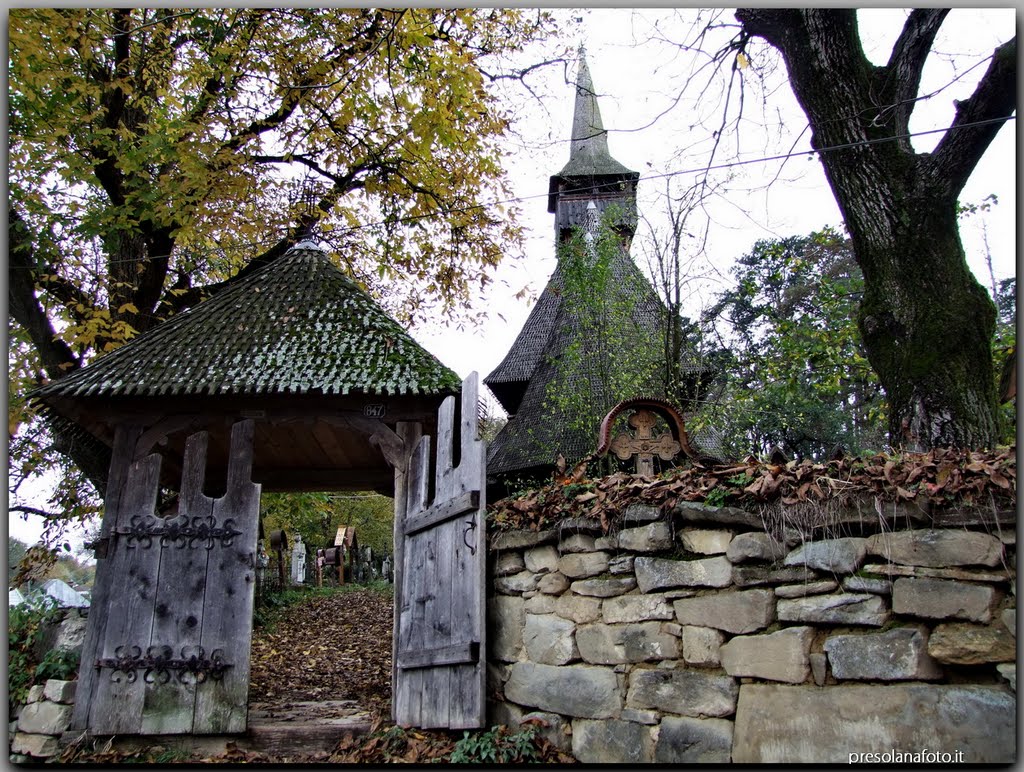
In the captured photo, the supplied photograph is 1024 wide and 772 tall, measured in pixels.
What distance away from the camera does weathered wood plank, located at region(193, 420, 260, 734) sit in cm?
576

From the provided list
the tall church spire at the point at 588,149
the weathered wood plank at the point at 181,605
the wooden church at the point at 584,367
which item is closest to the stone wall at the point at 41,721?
the weathered wood plank at the point at 181,605

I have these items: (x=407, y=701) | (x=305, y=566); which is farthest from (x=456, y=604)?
(x=305, y=566)

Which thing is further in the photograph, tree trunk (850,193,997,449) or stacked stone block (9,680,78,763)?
stacked stone block (9,680,78,763)

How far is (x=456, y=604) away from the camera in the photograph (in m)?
5.19

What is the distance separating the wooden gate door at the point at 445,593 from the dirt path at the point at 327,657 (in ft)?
3.18

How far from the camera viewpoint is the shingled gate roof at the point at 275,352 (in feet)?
20.8

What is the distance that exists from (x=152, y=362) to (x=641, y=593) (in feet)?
15.4

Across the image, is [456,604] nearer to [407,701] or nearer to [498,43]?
[407,701]

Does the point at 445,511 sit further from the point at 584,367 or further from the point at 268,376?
the point at 584,367

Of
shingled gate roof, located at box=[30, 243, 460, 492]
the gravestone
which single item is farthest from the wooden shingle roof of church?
shingled gate roof, located at box=[30, 243, 460, 492]

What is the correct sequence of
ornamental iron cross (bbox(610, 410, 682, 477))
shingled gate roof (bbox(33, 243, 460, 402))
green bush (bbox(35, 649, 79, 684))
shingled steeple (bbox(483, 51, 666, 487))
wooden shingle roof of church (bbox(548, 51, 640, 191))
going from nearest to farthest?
ornamental iron cross (bbox(610, 410, 682, 477)) < green bush (bbox(35, 649, 79, 684)) < shingled gate roof (bbox(33, 243, 460, 402)) < shingled steeple (bbox(483, 51, 666, 487)) < wooden shingle roof of church (bbox(548, 51, 640, 191))

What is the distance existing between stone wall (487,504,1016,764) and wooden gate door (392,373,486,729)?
0.29 meters

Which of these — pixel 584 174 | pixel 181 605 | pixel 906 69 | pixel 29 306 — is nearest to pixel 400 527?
pixel 181 605

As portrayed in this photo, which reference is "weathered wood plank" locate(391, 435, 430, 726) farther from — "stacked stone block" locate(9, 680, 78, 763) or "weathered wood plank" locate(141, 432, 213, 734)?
"stacked stone block" locate(9, 680, 78, 763)
